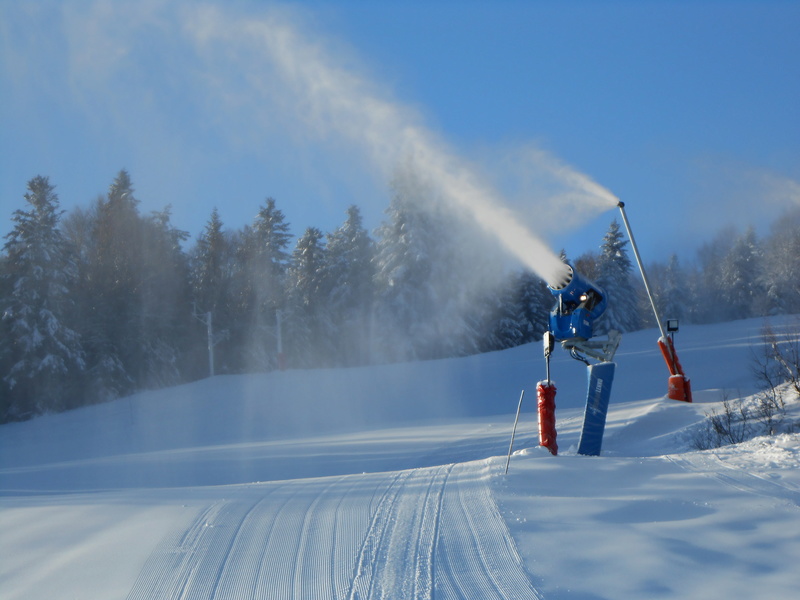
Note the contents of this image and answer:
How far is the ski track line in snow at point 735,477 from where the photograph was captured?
5637 millimetres

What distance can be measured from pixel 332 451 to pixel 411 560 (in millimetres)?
8585

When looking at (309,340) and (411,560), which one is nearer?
(411,560)

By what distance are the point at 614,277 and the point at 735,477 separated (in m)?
39.2

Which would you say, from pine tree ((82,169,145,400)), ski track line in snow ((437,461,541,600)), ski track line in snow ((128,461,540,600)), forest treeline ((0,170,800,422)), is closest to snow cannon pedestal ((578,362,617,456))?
ski track line in snow ((128,461,540,600))

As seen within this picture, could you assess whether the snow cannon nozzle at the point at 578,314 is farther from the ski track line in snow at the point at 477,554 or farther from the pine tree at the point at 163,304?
the pine tree at the point at 163,304

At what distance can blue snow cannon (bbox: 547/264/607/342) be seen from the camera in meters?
8.67

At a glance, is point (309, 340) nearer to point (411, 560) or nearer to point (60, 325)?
point (60, 325)

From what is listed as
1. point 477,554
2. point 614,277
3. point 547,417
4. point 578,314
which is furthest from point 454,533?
point 614,277

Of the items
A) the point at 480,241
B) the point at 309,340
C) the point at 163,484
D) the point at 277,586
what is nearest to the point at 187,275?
the point at 309,340

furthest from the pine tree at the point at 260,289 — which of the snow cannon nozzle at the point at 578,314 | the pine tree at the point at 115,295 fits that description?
the snow cannon nozzle at the point at 578,314

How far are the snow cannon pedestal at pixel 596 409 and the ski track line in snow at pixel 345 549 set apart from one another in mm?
2306

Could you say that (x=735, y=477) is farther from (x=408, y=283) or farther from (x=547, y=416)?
(x=408, y=283)

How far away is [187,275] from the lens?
140 ft

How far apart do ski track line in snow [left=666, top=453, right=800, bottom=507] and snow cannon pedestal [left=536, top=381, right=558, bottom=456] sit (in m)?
1.45
